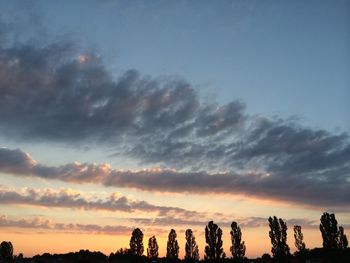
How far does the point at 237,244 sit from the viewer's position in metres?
108

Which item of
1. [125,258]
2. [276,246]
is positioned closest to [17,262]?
[125,258]

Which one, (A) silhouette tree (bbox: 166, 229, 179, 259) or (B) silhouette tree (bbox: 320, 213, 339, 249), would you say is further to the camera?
(A) silhouette tree (bbox: 166, 229, 179, 259)

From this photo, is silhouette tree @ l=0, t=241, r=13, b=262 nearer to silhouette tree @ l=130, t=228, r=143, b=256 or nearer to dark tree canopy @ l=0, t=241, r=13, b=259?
dark tree canopy @ l=0, t=241, r=13, b=259

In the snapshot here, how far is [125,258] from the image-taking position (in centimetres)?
10544

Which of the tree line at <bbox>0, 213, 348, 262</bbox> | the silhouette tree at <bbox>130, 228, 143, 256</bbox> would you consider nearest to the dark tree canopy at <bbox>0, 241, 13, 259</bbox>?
the tree line at <bbox>0, 213, 348, 262</bbox>

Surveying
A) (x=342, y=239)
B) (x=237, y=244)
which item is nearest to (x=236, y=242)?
(x=237, y=244)

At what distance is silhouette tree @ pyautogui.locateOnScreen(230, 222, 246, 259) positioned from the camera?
4178 inches

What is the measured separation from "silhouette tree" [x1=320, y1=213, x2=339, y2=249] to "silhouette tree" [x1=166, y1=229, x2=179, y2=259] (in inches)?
1859

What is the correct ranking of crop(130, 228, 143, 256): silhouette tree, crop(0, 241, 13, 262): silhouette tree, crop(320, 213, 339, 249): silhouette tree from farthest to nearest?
crop(0, 241, 13, 262): silhouette tree < crop(130, 228, 143, 256): silhouette tree < crop(320, 213, 339, 249): silhouette tree

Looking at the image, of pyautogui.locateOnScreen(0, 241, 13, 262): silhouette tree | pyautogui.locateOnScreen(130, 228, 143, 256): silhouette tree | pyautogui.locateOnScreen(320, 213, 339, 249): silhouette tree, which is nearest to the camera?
pyautogui.locateOnScreen(320, 213, 339, 249): silhouette tree

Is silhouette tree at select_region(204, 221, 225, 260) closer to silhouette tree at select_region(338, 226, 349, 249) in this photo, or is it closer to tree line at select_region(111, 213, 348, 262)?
tree line at select_region(111, 213, 348, 262)

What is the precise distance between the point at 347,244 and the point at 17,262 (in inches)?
3629

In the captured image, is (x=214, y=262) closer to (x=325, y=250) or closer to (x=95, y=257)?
(x=325, y=250)

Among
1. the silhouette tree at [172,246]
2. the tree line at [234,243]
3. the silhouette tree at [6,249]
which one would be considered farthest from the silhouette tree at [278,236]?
the silhouette tree at [6,249]
